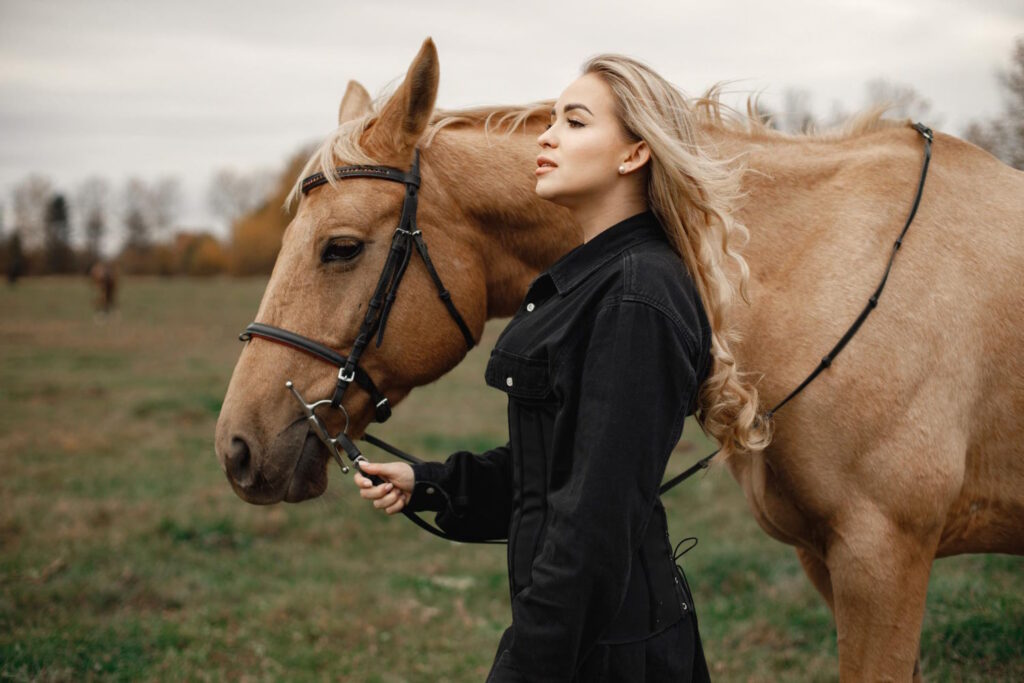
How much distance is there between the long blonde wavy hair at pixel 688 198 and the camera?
1.92 metres

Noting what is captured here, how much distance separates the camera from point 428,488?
233 cm

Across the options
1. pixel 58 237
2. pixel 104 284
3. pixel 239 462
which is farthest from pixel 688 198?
pixel 58 237

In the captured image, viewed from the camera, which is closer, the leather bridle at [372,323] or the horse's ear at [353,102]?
the leather bridle at [372,323]

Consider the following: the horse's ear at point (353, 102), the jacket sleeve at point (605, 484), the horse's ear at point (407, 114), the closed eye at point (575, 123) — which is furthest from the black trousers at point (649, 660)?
the horse's ear at point (353, 102)

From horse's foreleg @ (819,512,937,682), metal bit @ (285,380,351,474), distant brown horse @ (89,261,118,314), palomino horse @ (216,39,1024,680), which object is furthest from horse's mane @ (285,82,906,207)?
distant brown horse @ (89,261,118,314)

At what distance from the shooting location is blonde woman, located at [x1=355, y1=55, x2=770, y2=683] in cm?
163

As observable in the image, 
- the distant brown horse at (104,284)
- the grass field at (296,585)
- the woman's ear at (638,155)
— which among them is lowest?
the distant brown horse at (104,284)

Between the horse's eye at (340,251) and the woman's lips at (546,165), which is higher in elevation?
the woman's lips at (546,165)

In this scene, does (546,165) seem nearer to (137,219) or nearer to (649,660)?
(649,660)

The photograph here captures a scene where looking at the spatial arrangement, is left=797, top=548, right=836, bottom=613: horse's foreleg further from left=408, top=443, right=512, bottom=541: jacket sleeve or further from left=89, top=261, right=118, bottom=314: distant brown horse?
left=89, top=261, right=118, bottom=314: distant brown horse

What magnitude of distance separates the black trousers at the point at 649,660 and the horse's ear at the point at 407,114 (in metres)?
1.78

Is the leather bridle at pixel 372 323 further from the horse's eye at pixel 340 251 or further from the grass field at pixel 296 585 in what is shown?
the grass field at pixel 296 585

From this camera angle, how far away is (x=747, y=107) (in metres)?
3.14

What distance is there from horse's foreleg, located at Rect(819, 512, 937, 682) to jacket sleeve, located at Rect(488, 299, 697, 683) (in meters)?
1.09
